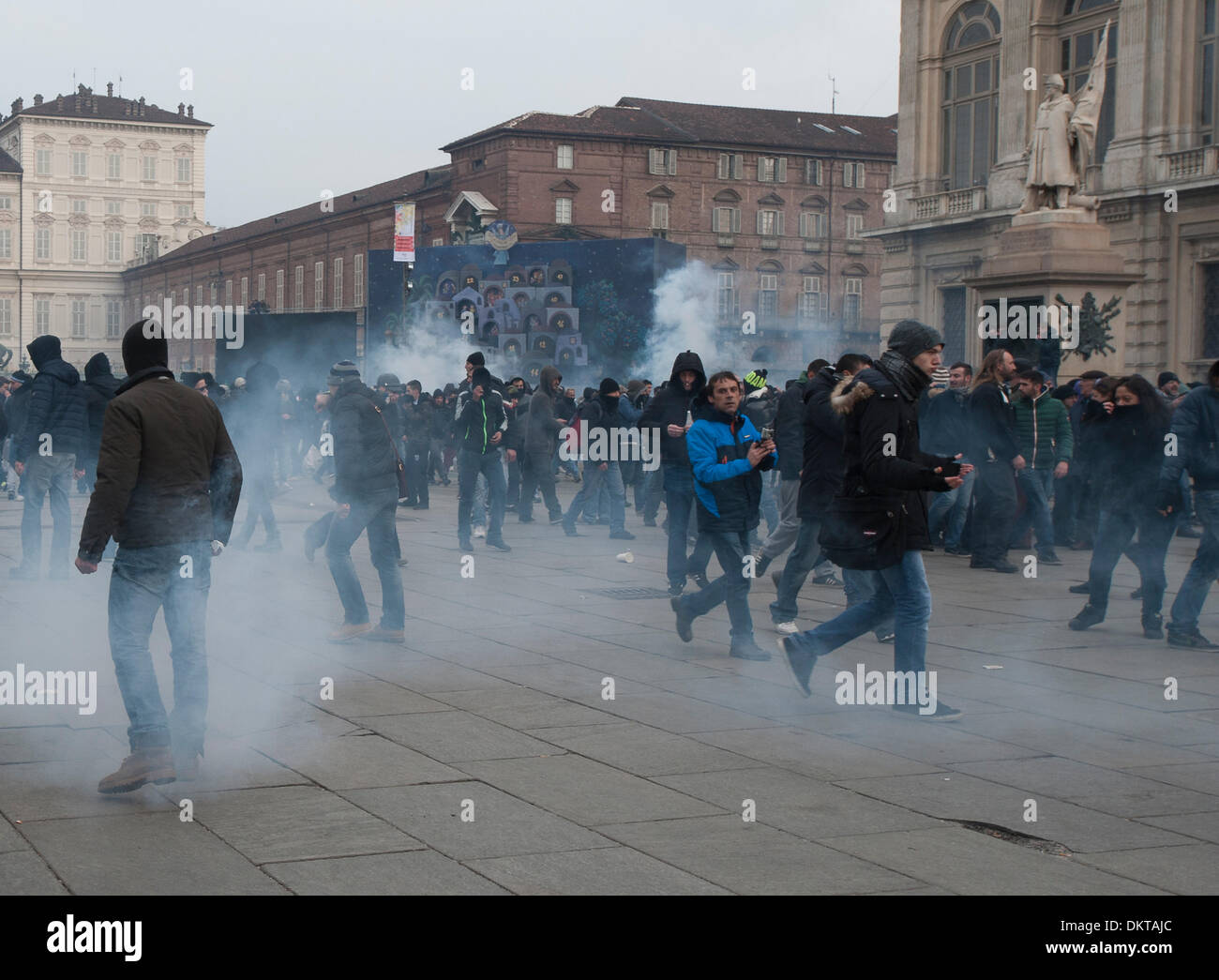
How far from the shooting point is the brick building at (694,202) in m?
65.7

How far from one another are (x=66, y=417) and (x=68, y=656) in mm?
4459

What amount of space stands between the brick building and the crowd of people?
1920 inches

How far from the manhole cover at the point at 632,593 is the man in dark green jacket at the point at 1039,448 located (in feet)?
13.2

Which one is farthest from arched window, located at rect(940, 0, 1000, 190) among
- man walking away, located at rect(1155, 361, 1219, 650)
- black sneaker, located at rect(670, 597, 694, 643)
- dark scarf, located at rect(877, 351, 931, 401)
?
dark scarf, located at rect(877, 351, 931, 401)

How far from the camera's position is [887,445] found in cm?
722

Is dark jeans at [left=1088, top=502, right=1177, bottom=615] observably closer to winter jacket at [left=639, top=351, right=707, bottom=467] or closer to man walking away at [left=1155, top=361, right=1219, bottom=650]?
man walking away at [left=1155, top=361, right=1219, bottom=650]

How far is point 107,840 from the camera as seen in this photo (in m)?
5.13

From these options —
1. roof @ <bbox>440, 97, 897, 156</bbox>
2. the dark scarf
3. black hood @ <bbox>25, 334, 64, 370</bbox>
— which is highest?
roof @ <bbox>440, 97, 897, 156</bbox>

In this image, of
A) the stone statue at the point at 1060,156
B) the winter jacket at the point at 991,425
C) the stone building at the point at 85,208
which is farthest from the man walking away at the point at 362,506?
the stone building at the point at 85,208

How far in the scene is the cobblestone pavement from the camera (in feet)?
16.0

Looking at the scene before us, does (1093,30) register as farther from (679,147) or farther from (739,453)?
(679,147)

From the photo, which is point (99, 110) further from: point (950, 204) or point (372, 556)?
point (372, 556)

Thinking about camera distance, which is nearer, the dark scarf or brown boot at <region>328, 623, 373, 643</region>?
the dark scarf
